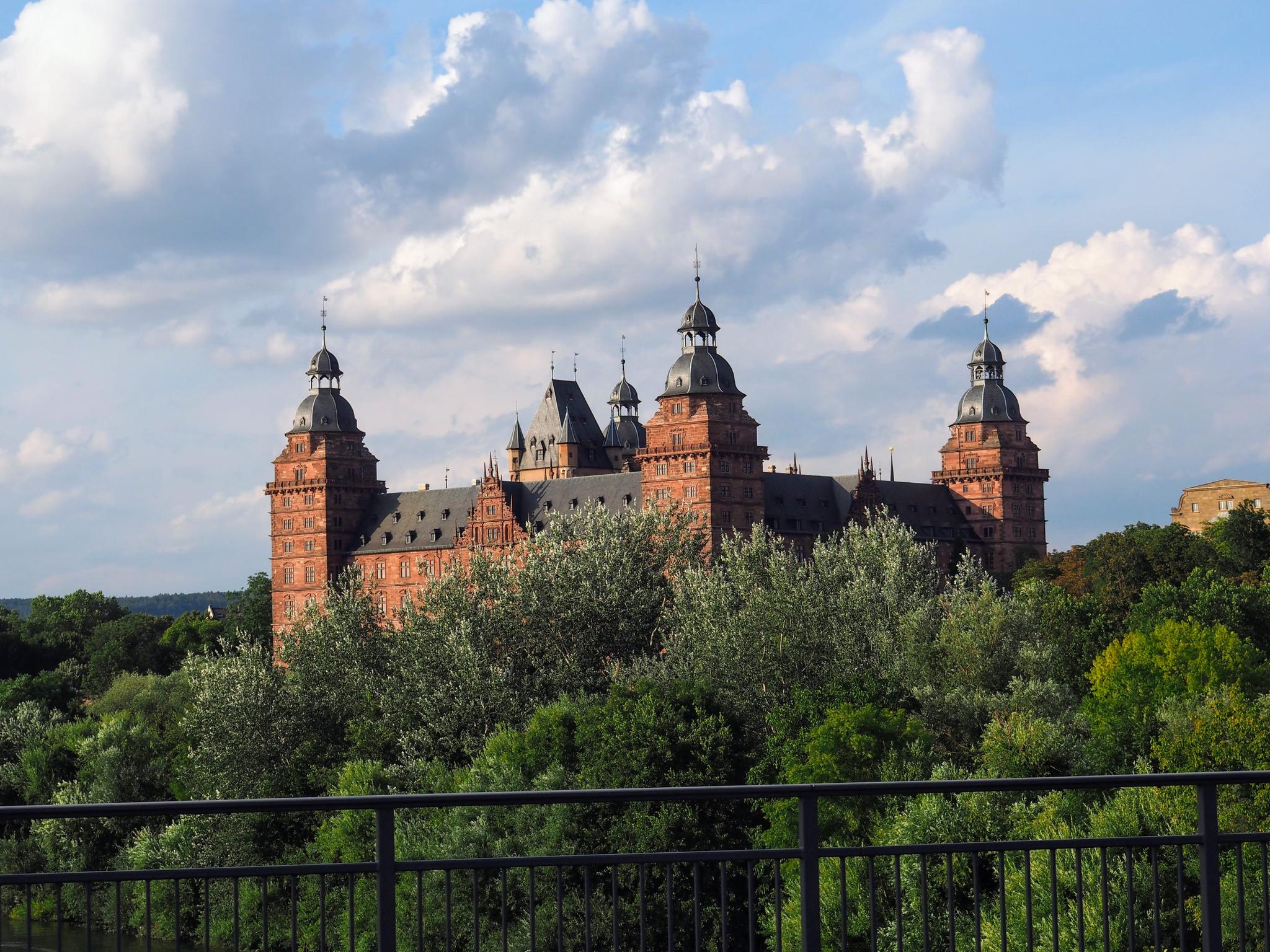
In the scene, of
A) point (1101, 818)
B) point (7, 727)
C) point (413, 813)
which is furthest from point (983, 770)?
point (7, 727)

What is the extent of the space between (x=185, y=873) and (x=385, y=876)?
3.23 feet

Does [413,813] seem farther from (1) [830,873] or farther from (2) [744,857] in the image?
→ (2) [744,857]

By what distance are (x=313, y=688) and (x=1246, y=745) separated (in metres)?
34.0

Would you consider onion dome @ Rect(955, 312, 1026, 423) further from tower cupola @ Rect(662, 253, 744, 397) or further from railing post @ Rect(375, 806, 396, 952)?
railing post @ Rect(375, 806, 396, 952)

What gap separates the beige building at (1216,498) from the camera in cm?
16850

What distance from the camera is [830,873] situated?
36062 mm

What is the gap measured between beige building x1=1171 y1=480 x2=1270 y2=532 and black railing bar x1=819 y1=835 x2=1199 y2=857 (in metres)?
167

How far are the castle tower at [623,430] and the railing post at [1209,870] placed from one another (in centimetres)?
16039

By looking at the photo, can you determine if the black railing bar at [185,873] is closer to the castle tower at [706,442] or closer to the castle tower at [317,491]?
the castle tower at [706,442]

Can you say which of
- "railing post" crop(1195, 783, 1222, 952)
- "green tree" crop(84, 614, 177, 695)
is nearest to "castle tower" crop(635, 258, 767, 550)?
"green tree" crop(84, 614, 177, 695)

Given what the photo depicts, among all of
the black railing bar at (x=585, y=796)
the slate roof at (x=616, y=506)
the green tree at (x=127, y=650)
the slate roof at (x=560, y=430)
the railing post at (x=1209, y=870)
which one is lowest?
the green tree at (x=127, y=650)

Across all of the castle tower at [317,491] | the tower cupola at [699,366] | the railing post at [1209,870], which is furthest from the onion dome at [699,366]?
the railing post at [1209,870]

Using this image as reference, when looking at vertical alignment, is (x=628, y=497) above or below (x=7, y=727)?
above

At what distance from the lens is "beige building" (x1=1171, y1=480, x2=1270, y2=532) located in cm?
16850
